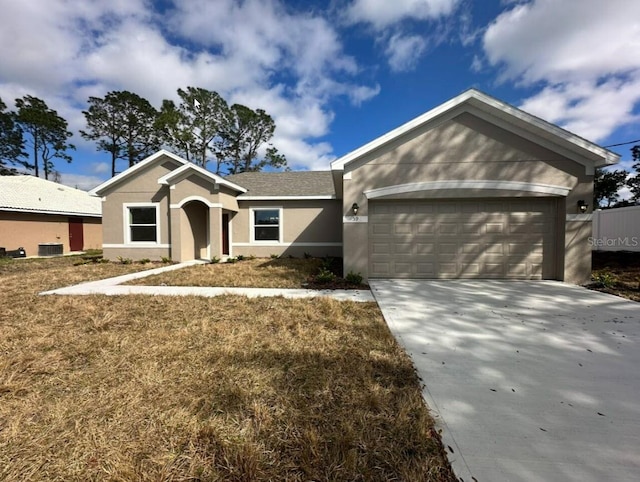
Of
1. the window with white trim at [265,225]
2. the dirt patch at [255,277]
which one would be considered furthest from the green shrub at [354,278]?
the window with white trim at [265,225]

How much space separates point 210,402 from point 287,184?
1327 cm

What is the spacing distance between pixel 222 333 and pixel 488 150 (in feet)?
27.1

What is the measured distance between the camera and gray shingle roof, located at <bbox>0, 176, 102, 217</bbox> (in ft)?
53.3

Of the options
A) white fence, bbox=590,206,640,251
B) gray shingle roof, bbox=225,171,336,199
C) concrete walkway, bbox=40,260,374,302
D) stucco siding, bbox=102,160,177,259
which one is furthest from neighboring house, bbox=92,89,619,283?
stucco siding, bbox=102,160,177,259

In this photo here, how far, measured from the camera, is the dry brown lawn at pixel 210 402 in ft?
6.47

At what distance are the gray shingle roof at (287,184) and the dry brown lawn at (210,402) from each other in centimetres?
974

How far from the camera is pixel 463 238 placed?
8.42 metres

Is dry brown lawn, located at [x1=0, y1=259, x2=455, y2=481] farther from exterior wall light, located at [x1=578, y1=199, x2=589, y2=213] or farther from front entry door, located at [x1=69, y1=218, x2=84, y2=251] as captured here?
front entry door, located at [x1=69, y1=218, x2=84, y2=251]

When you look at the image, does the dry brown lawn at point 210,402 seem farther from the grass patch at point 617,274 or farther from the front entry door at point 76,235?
the front entry door at point 76,235

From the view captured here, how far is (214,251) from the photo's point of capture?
40.0 ft

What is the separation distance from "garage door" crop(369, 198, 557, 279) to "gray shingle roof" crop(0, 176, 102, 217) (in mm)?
19752

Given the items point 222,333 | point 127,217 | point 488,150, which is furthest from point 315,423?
point 127,217

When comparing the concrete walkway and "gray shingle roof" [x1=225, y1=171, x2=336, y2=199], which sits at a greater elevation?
"gray shingle roof" [x1=225, y1=171, x2=336, y2=199]

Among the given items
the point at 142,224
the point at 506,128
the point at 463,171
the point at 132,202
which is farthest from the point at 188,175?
the point at 506,128
